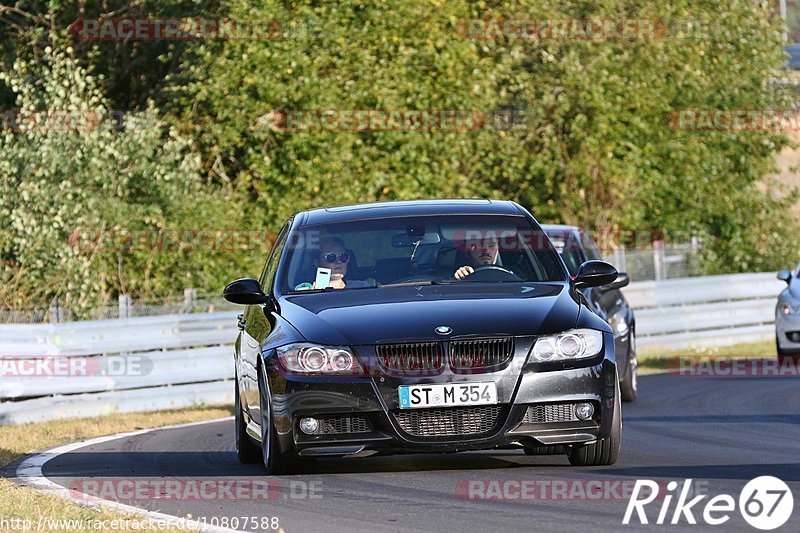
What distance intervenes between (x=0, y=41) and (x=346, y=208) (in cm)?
1851

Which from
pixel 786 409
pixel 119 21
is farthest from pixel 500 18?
pixel 786 409

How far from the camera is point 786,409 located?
14.6 m

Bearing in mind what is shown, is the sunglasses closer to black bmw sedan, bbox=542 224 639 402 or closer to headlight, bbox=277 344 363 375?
headlight, bbox=277 344 363 375

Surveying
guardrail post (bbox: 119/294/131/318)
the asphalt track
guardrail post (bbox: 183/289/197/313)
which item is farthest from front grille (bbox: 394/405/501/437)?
guardrail post (bbox: 183/289/197/313)

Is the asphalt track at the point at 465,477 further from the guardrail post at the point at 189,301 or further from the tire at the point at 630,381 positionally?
the guardrail post at the point at 189,301

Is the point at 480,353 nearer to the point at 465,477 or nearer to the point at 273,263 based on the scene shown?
the point at 465,477

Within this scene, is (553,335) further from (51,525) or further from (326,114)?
(326,114)

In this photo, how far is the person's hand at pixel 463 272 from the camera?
9953 millimetres

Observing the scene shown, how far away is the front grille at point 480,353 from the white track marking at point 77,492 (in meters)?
1.66

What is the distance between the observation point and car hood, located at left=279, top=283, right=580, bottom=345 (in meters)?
8.87

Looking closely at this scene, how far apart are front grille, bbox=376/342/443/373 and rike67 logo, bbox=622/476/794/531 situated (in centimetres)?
121

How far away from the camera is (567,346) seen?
Answer: 8.92 metres

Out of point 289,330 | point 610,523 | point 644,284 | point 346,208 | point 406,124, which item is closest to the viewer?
point 610,523

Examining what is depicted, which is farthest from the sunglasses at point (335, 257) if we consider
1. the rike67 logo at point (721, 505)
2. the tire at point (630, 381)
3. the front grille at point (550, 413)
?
the tire at point (630, 381)
